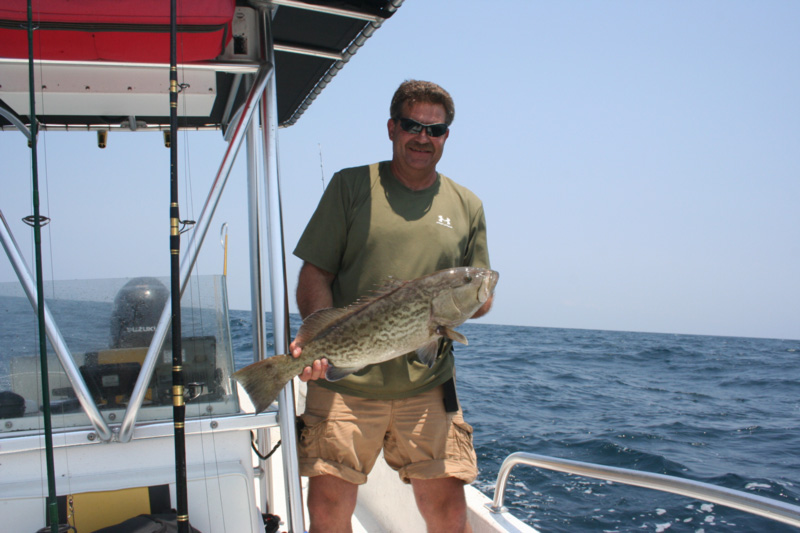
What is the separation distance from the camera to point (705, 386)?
17109 millimetres

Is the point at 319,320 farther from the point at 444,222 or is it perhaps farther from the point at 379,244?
the point at 444,222

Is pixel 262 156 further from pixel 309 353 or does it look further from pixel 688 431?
pixel 688 431

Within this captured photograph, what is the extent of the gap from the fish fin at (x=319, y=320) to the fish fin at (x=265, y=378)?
0.14 metres

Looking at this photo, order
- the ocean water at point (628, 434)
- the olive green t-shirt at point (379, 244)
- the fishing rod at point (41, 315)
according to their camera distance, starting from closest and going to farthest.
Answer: the fishing rod at point (41, 315) → the olive green t-shirt at point (379, 244) → the ocean water at point (628, 434)

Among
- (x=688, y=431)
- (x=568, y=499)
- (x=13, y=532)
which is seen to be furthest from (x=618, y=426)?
(x=13, y=532)

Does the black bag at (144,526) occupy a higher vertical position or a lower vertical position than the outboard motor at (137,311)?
lower

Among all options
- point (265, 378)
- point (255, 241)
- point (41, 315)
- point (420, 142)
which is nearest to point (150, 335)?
point (255, 241)

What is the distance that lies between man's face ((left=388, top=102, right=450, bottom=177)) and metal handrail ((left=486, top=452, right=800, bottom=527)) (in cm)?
170

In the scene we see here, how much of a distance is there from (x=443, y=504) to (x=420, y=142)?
1757 mm

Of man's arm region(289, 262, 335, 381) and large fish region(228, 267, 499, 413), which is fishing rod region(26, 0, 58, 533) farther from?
man's arm region(289, 262, 335, 381)

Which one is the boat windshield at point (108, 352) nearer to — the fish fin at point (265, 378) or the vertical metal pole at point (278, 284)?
the vertical metal pole at point (278, 284)

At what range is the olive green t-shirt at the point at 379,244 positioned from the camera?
2840 mm

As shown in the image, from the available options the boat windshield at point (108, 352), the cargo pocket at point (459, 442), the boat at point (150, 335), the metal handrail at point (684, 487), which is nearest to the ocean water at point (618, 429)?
the boat windshield at point (108, 352)

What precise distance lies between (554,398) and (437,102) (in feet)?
37.7
